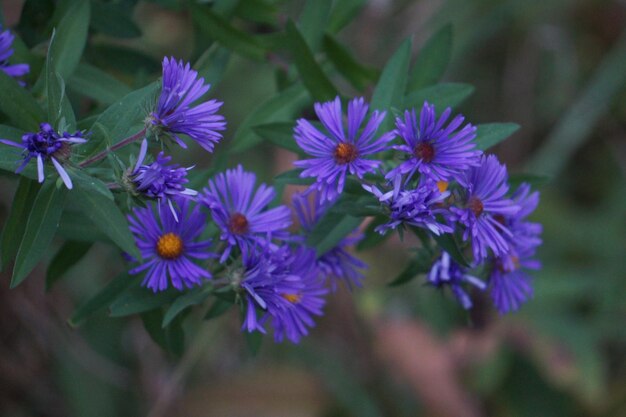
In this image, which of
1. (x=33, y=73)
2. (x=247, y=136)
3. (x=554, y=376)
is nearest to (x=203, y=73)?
(x=247, y=136)

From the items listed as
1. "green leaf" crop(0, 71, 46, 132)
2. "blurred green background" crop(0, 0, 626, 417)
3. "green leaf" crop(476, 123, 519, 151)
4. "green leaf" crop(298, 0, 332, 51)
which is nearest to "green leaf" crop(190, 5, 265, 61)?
"green leaf" crop(298, 0, 332, 51)

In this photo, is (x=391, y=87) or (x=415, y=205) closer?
(x=415, y=205)

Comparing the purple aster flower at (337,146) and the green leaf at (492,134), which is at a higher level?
the green leaf at (492,134)

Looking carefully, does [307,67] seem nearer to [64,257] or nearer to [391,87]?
[391,87]

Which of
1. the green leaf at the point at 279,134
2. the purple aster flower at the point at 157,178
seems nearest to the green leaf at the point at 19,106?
the purple aster flower at the point at 157,178

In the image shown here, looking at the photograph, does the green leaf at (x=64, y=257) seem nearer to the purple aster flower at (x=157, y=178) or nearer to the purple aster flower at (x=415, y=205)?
the purple aster flower at (x=157, y=178)

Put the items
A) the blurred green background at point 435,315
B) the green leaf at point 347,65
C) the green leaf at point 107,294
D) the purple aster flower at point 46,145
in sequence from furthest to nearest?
1. the blurred green background at point 435,315
2. the green leaf at point 347,65
3. the green leaf at point 107,294
4. the purple aster flower at point 46,145

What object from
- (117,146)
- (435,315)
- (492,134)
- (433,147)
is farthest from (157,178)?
(435,315)

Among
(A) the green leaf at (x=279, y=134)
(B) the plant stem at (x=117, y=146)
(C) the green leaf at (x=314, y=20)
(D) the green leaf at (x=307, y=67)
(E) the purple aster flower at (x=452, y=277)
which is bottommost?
(E) the purple aster flower at (x=452, y=277)

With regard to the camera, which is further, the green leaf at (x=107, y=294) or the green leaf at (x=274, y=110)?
the green leaf at (x=274, y=110)
